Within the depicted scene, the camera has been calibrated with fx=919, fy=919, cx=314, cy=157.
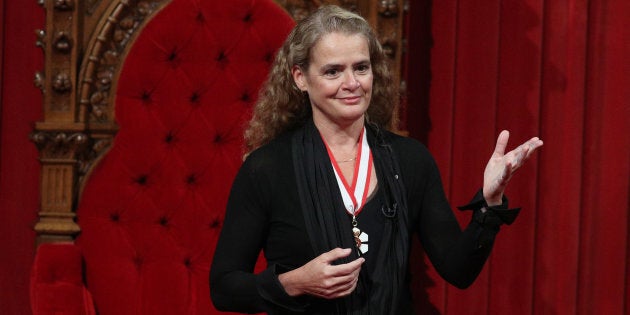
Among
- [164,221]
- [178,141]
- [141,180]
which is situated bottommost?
[164,221]

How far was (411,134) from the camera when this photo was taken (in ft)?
9.74

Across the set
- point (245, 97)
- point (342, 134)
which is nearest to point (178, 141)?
point (245, 97)

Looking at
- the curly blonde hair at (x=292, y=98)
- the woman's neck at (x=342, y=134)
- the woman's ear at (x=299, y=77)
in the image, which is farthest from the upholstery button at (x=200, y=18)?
the woman's neck at (x=342, y=134)

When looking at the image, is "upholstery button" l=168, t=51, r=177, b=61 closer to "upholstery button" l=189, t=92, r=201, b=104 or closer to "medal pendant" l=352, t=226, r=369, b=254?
"upholstery button" l=189, t=92, r=201, b=104

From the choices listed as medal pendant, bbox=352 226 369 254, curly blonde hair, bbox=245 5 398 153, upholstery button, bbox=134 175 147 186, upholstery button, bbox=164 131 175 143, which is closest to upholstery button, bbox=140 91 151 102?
upholstery button, bbox=164 131 175 143

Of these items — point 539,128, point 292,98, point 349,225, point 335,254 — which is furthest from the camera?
point 539,128

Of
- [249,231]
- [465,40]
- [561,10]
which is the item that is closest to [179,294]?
[249,231]

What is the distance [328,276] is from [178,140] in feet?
4.09

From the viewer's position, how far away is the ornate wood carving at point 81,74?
2709mm

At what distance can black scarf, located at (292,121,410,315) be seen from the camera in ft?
5.60

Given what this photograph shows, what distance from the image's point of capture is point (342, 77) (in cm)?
179

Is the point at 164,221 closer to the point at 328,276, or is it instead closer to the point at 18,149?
the point at 18,149

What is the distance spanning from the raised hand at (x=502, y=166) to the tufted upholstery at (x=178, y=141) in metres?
1.14

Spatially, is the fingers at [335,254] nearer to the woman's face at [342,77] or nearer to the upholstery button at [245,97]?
the woman's face at [342,77]
